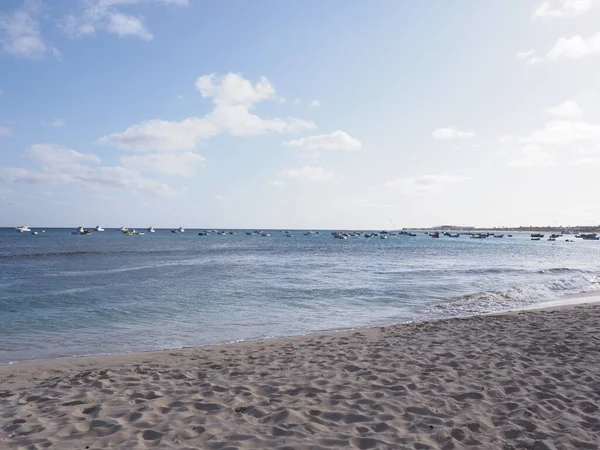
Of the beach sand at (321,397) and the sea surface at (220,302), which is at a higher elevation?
the beach sand at (321,397)

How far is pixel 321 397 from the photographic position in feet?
20.2

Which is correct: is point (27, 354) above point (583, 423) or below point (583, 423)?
below

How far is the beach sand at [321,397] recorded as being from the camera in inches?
191

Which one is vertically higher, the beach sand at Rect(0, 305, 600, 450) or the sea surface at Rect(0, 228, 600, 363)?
the beach sand at Rect(0, 305, 600, 450)

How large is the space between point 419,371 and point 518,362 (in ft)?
6.70

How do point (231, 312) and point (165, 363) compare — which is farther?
point (231, 312)

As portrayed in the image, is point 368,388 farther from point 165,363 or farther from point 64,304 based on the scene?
point 64,304

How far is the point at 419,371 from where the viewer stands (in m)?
7.42

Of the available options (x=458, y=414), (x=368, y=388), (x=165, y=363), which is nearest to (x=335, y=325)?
(x=165, y=363)

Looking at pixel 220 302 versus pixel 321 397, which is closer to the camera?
pixel 321 397

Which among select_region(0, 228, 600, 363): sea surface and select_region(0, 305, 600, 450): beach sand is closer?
select_region(0, 305, 600, 450): beach sand

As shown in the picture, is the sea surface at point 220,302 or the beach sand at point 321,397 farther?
the sea surface at point 220,302

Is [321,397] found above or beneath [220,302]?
above

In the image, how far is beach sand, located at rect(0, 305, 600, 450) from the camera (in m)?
4.86
